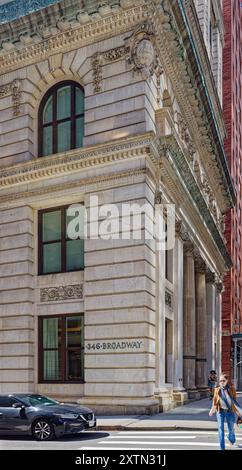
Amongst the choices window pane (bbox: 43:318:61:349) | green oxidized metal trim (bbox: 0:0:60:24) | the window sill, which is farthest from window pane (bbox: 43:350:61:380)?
green oxidized metal trim (bbox: 0:0:60:24)

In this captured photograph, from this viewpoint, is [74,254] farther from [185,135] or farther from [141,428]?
[185,135]

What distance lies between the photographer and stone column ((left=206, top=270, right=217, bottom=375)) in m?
39.4

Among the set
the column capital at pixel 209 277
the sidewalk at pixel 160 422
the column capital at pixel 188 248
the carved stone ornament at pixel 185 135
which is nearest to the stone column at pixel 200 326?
the column capital at pixel 209 277

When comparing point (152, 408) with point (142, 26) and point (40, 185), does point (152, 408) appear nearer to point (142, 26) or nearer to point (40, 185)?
point (40, 185)

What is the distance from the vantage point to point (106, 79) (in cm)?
2367

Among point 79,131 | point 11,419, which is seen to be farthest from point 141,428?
point 79,131

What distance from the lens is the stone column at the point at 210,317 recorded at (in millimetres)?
39438

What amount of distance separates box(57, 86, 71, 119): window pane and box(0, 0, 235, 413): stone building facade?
6cm

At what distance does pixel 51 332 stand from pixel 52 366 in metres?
1.33

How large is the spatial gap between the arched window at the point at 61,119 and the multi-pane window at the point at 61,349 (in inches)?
280

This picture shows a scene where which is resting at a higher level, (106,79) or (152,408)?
(106,79)

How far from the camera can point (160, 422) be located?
60.3ft
